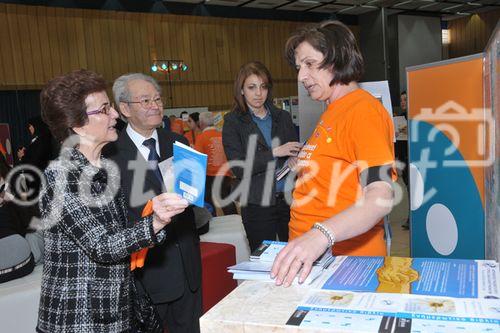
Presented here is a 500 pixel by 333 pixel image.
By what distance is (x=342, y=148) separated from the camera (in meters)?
1.40

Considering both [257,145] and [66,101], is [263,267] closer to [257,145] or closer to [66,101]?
[66,101]

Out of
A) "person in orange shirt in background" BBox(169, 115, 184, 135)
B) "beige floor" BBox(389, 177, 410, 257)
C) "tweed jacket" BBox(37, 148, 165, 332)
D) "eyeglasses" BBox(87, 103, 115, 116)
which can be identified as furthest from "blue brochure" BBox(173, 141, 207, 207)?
"person in orange shirt in background" BBox(169, 115, 184, 135)

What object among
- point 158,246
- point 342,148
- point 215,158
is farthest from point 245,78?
point 215,158

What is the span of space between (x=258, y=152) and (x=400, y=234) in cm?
319

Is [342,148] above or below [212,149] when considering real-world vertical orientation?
above

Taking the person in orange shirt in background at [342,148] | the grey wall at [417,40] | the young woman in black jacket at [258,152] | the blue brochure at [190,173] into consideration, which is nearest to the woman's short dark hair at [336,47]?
the person in orange shirt in background at [342,148]

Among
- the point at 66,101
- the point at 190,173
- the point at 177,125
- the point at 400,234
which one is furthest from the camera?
the point at 177,125

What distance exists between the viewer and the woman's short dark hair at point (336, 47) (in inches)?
56.6

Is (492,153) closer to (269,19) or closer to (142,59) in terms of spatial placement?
(142,59)

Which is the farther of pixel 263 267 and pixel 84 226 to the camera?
pixel 84 226

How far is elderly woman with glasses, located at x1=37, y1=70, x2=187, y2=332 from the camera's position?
4.83 feet

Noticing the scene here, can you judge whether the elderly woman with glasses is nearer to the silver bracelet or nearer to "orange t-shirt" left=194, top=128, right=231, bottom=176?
the silver bracelet

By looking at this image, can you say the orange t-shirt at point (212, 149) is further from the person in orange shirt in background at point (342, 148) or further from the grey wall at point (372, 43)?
the grey wall at point (372, 43)

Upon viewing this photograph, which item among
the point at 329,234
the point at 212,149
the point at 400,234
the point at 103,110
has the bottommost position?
the point at 400,234
